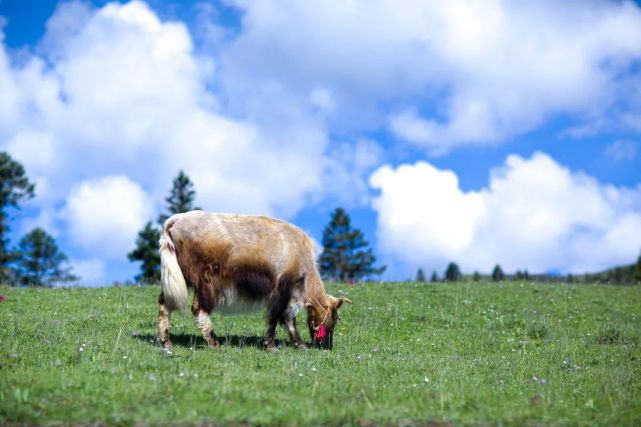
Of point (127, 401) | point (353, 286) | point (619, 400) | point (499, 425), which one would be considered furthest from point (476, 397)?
point (353, 286)

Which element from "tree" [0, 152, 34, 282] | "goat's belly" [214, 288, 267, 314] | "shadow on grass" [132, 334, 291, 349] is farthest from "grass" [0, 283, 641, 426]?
"tree" [0, 152, 34, 282]

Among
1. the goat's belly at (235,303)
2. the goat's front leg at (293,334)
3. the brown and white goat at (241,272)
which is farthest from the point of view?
the goat's front leg at (293,334)

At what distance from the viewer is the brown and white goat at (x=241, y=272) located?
565 inches

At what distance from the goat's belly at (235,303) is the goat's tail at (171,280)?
99 cm

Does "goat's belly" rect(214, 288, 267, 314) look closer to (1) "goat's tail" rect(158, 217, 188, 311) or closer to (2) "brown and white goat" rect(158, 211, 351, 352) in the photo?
(2) "brown and white goat" rect(158, 211, 351, 352)

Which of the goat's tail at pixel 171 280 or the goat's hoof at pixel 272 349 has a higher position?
the goat's tail at pixel 171 280

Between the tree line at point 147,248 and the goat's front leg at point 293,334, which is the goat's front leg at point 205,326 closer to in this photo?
the goat's front leg at point 293,334

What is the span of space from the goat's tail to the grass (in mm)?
964

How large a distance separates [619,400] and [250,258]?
26.5ft

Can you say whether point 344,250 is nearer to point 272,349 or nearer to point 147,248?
point 147,248

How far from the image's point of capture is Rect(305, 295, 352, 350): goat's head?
50.6 feet

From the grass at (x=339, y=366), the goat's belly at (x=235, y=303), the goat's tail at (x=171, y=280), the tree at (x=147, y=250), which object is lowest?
the grass at (x=339, y=366)

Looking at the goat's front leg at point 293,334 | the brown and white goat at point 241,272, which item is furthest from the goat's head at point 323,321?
the goat's front leg at point 293,334

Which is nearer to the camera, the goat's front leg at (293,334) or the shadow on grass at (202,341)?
the shadow on grass at (202,341)
